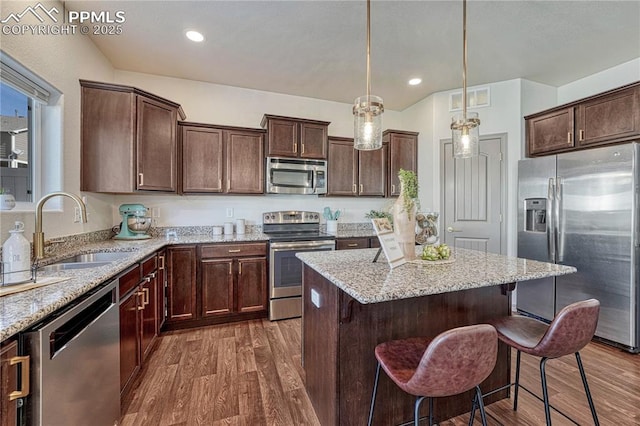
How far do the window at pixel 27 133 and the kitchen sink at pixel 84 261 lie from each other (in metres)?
0.52

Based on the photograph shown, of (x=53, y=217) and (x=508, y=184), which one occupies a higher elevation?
(x=508, y=184)

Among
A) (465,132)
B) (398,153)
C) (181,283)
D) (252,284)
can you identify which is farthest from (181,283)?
(398,153)

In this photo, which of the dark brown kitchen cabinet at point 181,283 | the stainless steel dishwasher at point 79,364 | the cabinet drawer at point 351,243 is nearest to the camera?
the stainless steel dishwasher at point 79,364

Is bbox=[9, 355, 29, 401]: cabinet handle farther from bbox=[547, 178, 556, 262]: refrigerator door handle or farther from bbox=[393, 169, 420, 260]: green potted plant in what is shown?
bbox=[547, 178, 556, 262]: refrigerator door handle

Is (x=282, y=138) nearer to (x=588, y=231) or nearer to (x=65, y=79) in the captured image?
(x=65, y=79)

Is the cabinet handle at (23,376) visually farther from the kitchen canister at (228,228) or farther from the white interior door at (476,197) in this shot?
the white interior door at (476,197)

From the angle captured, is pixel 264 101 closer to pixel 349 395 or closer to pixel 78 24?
pixel 78 24

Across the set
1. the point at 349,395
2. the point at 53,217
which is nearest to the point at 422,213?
the point at 349,395

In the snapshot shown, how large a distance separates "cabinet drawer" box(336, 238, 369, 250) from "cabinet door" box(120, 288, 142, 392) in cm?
221

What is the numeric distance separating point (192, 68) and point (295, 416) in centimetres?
357

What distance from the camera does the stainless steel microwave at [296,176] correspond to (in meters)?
3.51

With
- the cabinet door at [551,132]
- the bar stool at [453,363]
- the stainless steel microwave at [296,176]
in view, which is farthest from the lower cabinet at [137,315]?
the cabinet door at [551,132]

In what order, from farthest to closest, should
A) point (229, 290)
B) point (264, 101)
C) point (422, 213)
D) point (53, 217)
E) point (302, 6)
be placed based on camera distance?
point (264, 101) < point (229, 290) < point (302, 6) < point (53, 217) < point (422, 213)

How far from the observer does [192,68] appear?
324 cm
